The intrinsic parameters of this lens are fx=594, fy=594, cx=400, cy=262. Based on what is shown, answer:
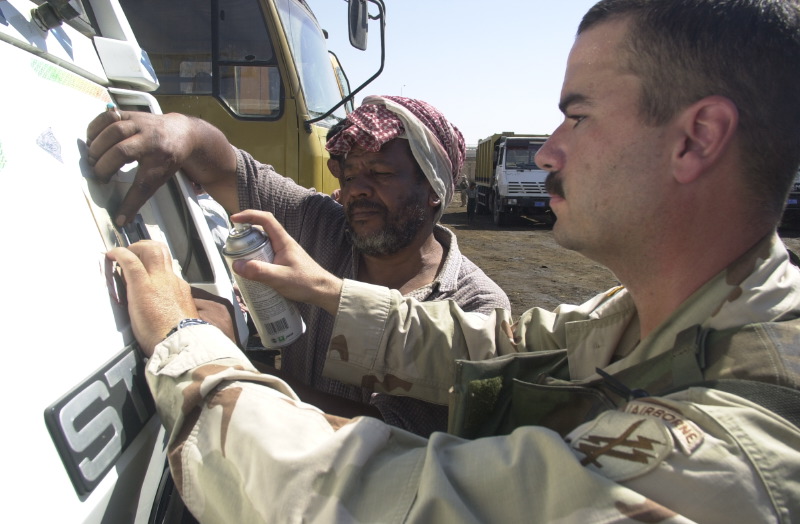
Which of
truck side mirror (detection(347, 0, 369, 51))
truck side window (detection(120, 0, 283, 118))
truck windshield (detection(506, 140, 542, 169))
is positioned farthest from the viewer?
truck windshield (detection(506, 140, 542, 169))

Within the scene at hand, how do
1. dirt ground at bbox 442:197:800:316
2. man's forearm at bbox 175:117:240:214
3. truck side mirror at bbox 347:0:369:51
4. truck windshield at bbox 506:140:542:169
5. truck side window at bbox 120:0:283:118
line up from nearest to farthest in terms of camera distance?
1. man's forearm at bbox 175:117:240:214
2. truck side window at bbox 120:0:283:118
3. truck side mirror at bbox 347:0:369:51
4. dirt ground at bbox 442:197:800:316
5. truck windshield at bbox 506:140:542:169

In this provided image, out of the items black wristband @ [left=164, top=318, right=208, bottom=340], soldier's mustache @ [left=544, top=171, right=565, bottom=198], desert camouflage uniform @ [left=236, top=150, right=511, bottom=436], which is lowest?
desert camouflage uniform @ [left=236, top=150, right=511, bottom=436]

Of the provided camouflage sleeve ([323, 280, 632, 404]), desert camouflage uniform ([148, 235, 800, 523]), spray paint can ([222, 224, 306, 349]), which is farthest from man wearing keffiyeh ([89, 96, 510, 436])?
desert camouflage uniform ([148, 235, 800, 523])

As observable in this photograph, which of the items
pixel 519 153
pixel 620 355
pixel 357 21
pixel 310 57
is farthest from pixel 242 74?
pixel 519 153

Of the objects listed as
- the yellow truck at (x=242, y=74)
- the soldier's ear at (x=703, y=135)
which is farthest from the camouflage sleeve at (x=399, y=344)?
the yellow truck at (x=242, y=74)

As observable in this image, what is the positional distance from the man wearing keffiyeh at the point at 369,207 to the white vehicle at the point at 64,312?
0.57 meters

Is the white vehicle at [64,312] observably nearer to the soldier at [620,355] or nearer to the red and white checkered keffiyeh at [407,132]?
the soldier at [620,355]

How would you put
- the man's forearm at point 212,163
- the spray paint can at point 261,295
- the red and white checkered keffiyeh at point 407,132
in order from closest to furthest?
1. the spray paint can at point 261,295
2. the man's forearm at point 212,163
3. the red and white checkered keffiyeh at point 407,132

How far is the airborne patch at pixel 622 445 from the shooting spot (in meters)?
Result: 0.81

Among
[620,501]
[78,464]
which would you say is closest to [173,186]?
[78,464]

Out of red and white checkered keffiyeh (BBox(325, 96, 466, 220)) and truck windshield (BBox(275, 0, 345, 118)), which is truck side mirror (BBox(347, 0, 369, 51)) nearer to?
truck windshield (BBox(275, 0, 345, 118))

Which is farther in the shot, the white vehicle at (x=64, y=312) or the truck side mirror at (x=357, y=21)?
the truck side mirror at (x=357, y=21)

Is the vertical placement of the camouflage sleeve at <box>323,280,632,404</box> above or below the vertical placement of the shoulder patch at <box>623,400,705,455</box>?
below

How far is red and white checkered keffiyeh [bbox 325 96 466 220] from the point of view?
2.22 meters
